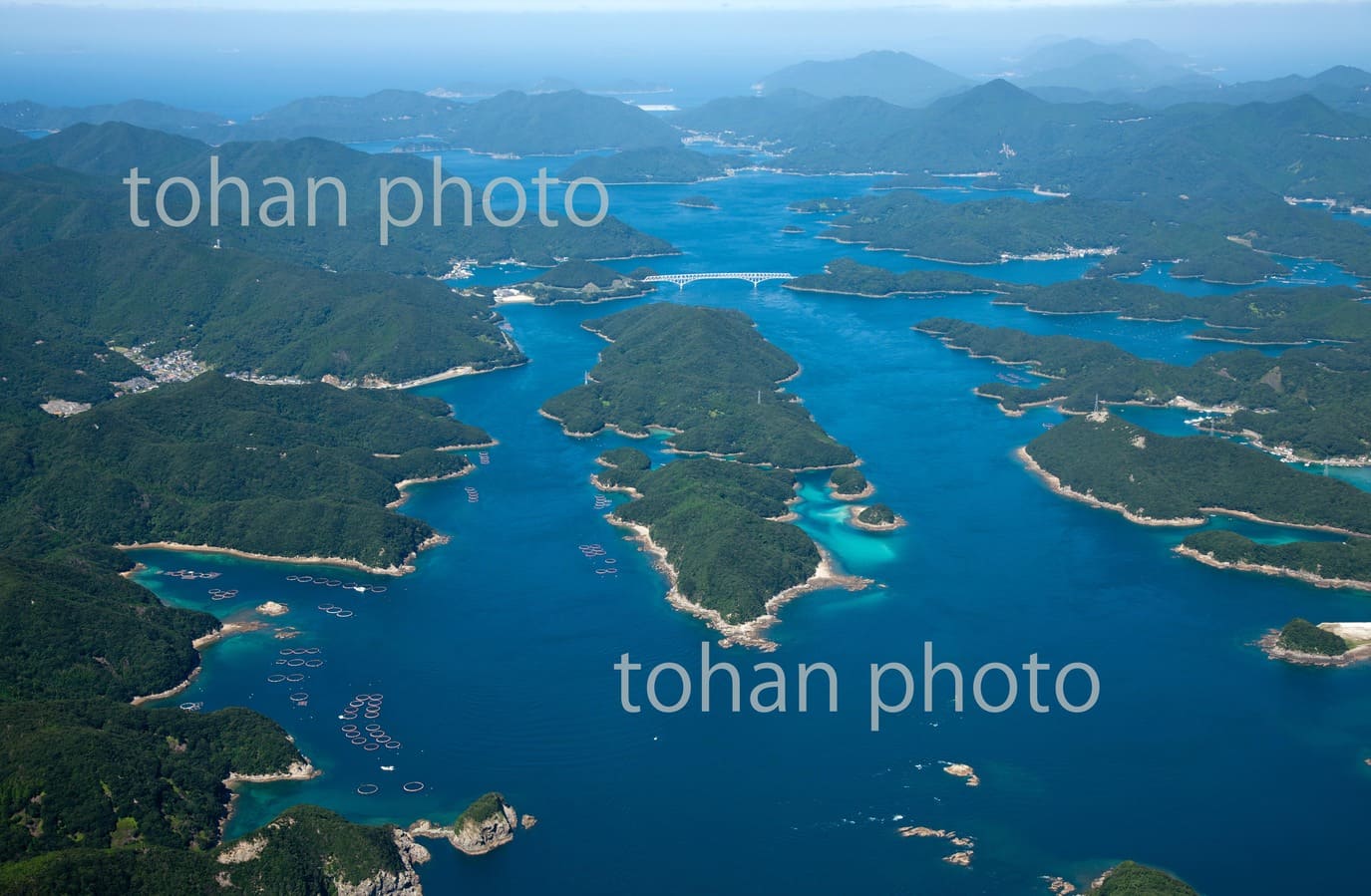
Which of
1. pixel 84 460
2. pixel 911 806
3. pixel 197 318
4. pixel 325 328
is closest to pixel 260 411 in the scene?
pixel 84 460

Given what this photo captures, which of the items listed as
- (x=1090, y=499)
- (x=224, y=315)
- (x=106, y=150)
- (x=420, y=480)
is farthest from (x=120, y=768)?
(x=106, y=150)

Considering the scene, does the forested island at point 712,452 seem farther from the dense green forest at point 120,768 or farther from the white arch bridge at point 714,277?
the dense green forest at point 120,768

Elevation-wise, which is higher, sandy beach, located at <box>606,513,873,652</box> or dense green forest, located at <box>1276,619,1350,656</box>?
dense green forest, located at <box>1276,619,1350,656</box>

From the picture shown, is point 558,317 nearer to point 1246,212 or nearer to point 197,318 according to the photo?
point 197,318

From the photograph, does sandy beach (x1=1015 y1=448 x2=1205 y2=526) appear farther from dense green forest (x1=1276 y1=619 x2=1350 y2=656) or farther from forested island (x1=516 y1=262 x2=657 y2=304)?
forested island (x1=516 y1=262 x2=657 y2=304)

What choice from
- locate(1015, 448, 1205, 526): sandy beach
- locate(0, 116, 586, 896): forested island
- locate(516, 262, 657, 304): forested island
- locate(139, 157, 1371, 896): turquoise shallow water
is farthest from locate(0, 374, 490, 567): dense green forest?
locate(516, 262, 657, 304): forested island

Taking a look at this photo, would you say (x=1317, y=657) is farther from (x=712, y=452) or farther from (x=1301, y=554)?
(x=712, y=452)
